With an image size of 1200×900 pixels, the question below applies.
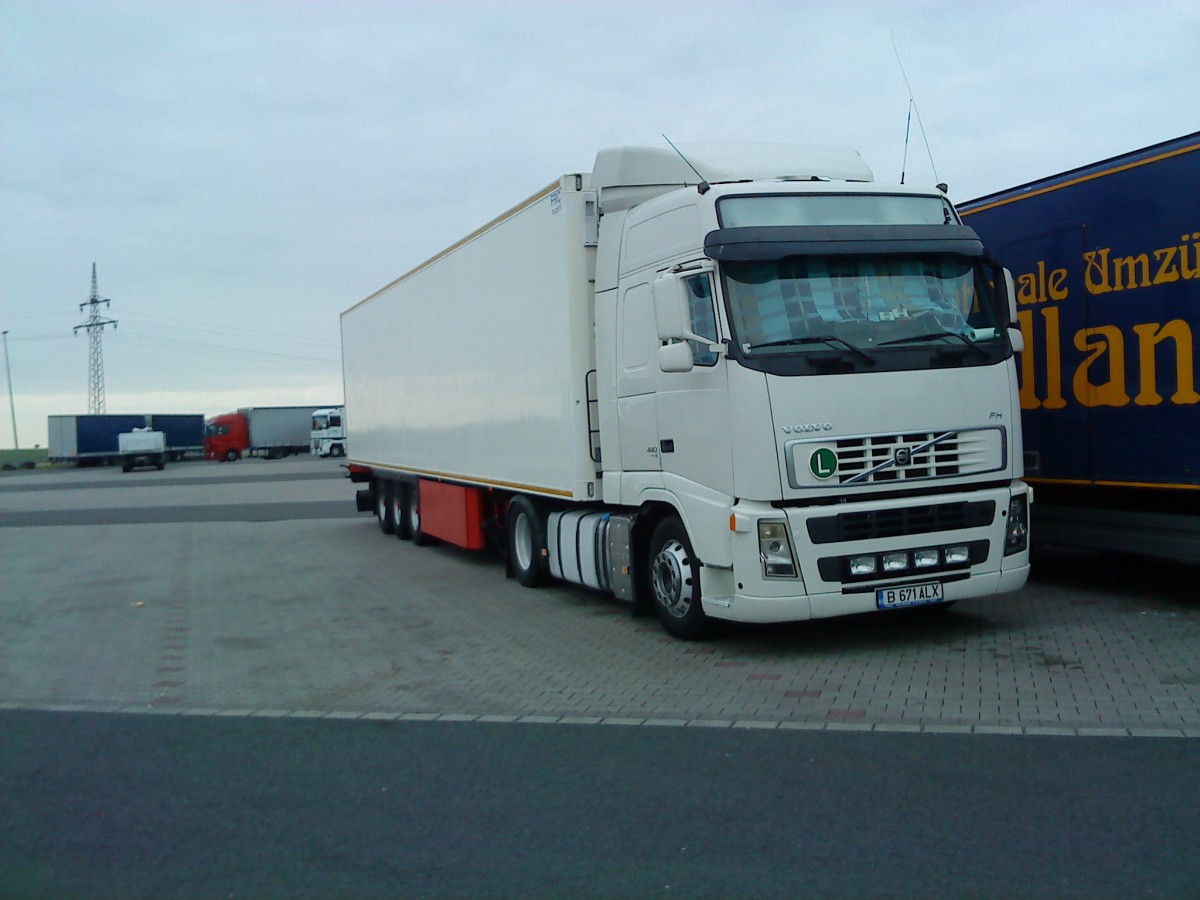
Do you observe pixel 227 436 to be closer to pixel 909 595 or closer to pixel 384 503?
pixel 384 503

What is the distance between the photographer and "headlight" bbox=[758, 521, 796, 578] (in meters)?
8.35

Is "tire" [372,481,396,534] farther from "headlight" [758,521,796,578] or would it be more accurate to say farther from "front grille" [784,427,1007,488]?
"front grille" [784,427,1007,488]

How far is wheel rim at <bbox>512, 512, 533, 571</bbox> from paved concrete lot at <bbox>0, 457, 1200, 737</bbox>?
0.33m

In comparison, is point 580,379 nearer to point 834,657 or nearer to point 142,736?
point 834,657

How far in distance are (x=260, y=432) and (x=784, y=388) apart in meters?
75.4

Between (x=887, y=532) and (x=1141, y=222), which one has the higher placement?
(x=1141, y=222)

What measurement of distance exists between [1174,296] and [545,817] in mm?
6746

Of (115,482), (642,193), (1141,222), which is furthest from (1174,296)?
(115,482)

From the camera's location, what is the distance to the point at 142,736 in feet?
23.4

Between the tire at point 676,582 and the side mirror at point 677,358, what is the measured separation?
1332 millimetres

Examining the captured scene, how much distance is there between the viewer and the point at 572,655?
9.31 meters

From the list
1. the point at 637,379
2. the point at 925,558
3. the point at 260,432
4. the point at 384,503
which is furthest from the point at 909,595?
the point at 260,432

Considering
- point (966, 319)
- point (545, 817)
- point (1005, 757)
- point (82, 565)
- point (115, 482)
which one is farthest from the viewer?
point (115, 482)

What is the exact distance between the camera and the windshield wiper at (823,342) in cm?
841
